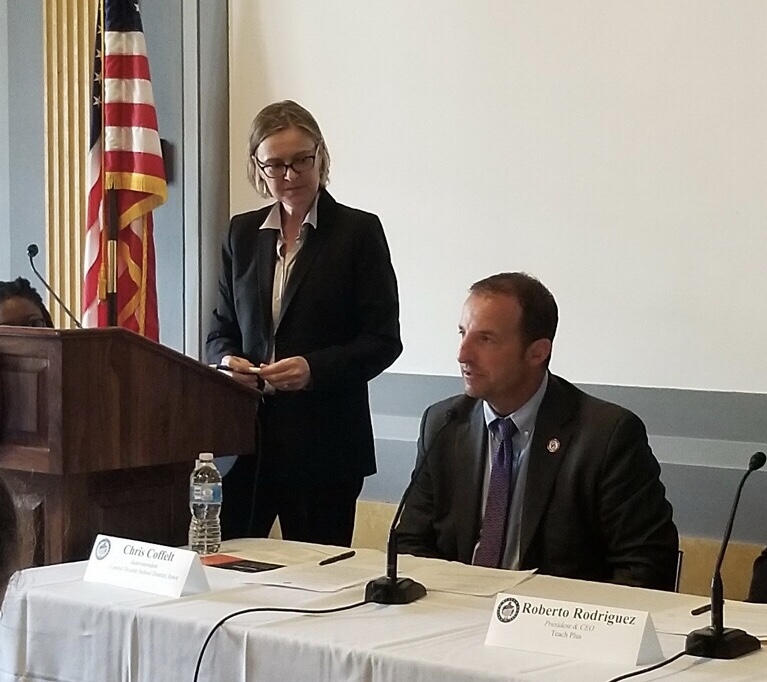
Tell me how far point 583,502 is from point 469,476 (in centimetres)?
27

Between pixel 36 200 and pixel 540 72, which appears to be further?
pixel 36 200

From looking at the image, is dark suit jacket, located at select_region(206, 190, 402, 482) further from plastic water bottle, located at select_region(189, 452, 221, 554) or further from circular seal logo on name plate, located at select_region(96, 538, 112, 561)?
circular seal logo on name plate, located at select_region(96, 538, 112, 561)

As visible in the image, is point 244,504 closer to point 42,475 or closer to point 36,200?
point 42,475

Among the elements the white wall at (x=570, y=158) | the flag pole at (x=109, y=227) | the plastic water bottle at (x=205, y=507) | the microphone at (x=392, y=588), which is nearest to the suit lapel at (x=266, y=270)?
the plastic water bottle at (x=205, y=507)

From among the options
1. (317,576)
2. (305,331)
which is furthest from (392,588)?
(305,331)

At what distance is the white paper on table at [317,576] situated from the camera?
7.34 feet

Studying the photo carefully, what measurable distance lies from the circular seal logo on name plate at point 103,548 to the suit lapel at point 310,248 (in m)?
0.86

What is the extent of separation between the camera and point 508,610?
185cm

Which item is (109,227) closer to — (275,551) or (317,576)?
(275,551)

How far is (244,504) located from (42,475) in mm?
592

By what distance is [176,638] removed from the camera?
78.9 inches

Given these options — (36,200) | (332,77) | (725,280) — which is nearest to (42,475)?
(725,280)

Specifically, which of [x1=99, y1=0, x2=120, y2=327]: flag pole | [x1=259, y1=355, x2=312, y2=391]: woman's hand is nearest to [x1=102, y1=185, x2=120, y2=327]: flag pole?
[x1=99, y1=0, x2=120, y2=327]: flag pole

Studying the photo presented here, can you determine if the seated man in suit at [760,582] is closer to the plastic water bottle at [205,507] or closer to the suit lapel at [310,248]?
the plastic water bottle at [205,507]
